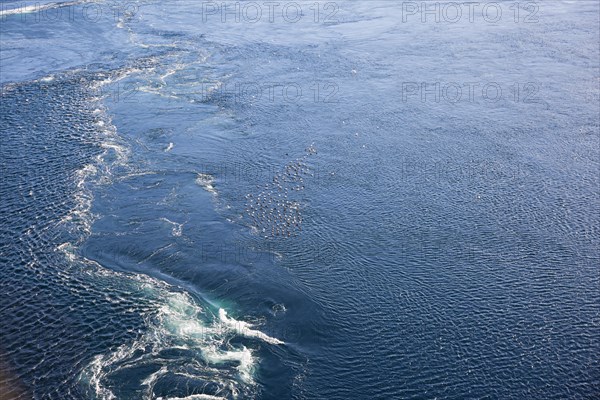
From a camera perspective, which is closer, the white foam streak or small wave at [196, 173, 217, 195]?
the white foam streak

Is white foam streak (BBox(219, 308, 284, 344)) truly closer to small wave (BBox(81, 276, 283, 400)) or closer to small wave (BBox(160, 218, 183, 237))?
small wave (BBox(81, 276, 283, 400))

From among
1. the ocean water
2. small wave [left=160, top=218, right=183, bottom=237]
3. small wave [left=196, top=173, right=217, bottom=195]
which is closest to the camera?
the ocean water

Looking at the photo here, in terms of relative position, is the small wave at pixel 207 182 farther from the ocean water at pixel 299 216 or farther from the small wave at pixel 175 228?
the small wave at pixel 175 228

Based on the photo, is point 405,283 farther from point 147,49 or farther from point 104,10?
point 104,10

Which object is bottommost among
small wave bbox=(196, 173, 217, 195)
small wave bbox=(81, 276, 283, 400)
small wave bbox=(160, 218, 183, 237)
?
small wave bbox=(81, 276, 283, 400)

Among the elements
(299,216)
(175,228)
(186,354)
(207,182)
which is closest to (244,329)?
(186,354)

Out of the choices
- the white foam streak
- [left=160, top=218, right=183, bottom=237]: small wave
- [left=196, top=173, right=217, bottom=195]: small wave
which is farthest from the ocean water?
[left=160, top=218, right=183, bottom=237]: small wave

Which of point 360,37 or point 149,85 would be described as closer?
point 149,85

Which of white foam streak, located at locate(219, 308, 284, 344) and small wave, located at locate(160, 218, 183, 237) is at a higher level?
small wave, located at locate(160, 218, 183, 237)

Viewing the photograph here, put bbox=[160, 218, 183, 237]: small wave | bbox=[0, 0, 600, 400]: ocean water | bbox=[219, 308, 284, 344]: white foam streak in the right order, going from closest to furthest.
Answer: bbox=[0, 0, 600, 400]: ocean water, bbox=[219, 308, 284, 344]: white foam streak, bbox=[160, 218, 183, 237]: small wave

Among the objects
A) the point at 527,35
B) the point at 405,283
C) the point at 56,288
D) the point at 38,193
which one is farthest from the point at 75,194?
the point at 527,35
